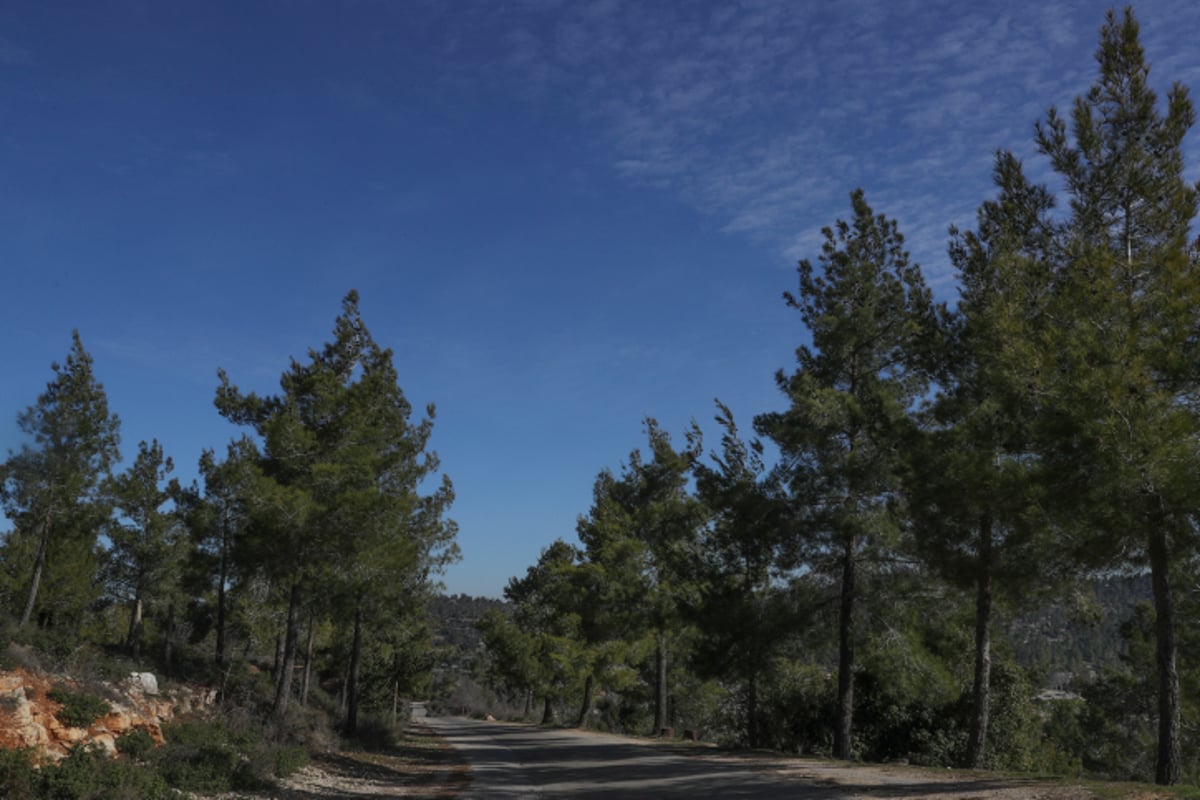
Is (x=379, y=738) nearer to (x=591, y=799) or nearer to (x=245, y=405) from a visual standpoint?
(x=245, y=405)

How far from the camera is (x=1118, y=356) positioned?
442 inches

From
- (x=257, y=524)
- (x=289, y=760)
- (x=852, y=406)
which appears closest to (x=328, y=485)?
(x=257, y=524)

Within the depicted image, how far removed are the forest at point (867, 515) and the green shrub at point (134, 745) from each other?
5.71 metres

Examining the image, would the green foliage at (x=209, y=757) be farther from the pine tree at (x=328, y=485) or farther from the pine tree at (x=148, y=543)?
the pine tree at (x=148, y=543)

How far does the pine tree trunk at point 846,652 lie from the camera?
19203 mm

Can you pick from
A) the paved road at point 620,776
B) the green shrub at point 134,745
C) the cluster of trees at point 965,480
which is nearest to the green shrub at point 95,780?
the green shrub at point 134,745

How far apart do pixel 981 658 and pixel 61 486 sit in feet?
104

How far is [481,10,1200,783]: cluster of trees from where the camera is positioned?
11.5 metres

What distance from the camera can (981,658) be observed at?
16922mm

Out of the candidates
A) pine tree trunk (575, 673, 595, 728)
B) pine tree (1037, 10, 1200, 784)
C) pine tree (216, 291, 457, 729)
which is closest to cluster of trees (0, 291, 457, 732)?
pine tree (216, 291, 457, 729)

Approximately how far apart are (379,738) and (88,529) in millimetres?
14701

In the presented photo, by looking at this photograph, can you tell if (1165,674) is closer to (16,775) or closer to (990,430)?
(990,430)

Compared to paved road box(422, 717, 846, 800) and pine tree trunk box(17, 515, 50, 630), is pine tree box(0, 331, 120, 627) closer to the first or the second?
pine tree trunk box(17, 515, 50, 630)

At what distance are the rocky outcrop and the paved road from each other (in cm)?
673
